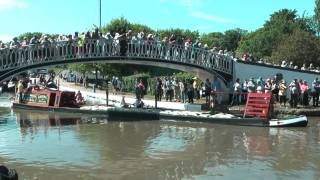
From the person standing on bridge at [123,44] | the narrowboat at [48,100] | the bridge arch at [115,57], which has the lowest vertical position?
the narrowboat at [48,100]

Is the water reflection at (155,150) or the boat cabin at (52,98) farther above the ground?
the boat cabin at (52,98)

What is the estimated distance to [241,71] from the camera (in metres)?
36.9

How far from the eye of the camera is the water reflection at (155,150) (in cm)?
1606

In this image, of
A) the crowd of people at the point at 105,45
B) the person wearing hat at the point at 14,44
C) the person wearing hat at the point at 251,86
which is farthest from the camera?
the person wearing hat at the point at 251,86

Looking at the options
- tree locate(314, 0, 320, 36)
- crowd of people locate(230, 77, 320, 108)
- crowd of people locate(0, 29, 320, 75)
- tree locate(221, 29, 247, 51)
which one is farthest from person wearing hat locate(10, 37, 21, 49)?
tree locate(221, 29, 247, 51)

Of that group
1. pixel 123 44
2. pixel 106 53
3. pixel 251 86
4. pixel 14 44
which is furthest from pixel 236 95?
pixel 14 44

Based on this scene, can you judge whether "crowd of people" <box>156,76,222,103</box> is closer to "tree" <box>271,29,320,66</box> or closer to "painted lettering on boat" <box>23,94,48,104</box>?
"painted lettering on boat" <box>23,94,48,104</box>

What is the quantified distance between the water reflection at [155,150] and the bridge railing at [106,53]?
152 inches

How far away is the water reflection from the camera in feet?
52.7

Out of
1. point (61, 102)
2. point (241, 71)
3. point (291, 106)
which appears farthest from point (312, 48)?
point (61, 102)

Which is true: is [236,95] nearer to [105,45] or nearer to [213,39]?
[105,45]

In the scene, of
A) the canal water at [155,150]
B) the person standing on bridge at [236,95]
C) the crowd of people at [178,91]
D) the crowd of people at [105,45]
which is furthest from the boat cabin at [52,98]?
the person standing on bridge at [236,95]

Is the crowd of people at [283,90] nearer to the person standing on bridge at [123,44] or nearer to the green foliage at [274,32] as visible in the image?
the person standing on bridge at [123,44]

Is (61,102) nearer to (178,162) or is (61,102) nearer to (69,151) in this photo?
(69,151)
